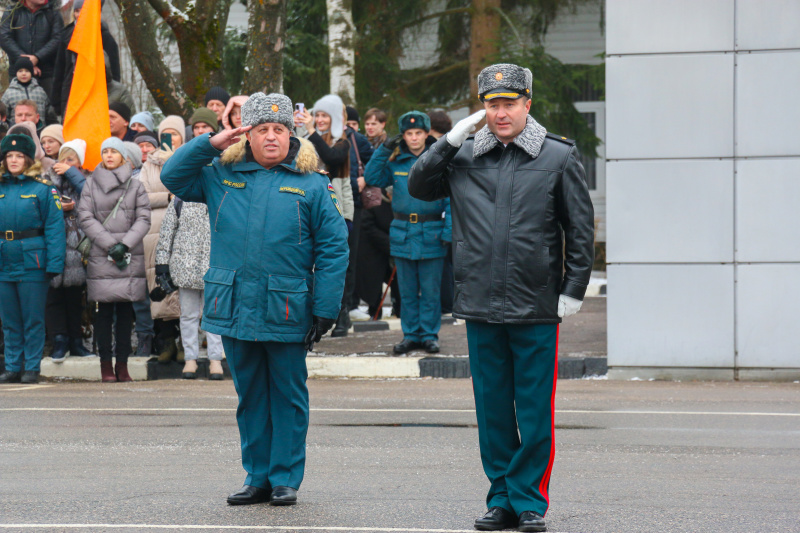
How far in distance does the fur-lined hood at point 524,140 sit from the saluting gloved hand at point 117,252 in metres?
6.24

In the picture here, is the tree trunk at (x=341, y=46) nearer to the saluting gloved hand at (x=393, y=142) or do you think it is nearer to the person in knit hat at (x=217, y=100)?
the person in knit hat at (x=217, y=100)

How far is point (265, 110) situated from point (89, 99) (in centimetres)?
795

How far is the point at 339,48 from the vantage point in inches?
742

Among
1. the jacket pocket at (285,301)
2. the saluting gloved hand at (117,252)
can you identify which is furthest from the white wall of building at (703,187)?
the jacket pocket at (285,301)

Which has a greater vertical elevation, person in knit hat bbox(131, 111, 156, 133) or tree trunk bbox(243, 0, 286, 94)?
tree trunk bbox(243, 0, 286, 94)

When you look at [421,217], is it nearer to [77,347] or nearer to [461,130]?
[77,347]

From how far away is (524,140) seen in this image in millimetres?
5617

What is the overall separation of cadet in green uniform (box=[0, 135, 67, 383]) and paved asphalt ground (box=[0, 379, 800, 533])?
30.6 inches

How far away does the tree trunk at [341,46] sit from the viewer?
1877cm

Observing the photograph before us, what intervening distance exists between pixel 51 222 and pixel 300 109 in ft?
9.39

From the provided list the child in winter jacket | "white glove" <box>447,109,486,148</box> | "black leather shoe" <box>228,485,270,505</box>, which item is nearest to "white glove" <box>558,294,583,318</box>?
"white glove" <box>447,109,486,148</box>

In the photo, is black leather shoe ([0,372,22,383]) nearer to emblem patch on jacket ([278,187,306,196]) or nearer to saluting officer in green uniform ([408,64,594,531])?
emblem patch on jacket ([278,187,306,196])

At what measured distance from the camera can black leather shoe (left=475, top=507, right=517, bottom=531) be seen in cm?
558

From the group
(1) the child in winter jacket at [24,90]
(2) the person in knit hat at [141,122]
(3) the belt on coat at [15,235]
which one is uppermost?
(1) the child in winter jacket at [24,90]
